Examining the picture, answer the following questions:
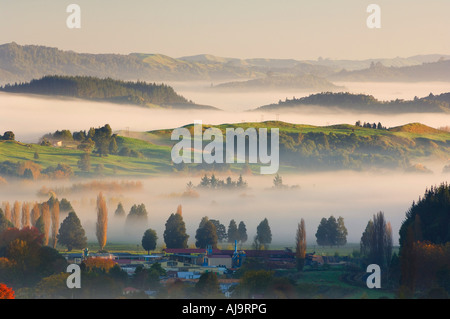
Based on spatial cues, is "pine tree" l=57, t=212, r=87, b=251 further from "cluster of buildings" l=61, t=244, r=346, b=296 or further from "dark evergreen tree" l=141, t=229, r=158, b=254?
"cluster of buildings" l=61, t=244, r=346, b=296

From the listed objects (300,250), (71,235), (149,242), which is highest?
(71,235)

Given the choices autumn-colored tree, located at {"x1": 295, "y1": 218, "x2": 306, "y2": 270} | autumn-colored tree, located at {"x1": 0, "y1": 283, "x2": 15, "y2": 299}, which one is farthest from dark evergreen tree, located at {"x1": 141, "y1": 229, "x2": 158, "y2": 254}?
autumn-colored tree, located at {"x1": 0, "y1": 283, "x2": 15, "y2": 299}

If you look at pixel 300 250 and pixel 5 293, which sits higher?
pixel 300 250

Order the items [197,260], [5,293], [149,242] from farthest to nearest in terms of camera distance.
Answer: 1. [149,242]
2. [197,260]
3. [5,293]

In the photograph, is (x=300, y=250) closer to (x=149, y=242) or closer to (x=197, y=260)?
(x=197, y=260)

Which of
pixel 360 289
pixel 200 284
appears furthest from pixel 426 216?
pixel 200 284

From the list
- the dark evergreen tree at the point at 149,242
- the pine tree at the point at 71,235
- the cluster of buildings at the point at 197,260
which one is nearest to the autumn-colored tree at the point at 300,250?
the cluster of buildings at the point at 197,260

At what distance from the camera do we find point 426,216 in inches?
6412

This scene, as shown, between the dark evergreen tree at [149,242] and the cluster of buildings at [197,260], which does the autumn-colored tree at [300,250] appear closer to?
the cluster of buildings at [197,260]

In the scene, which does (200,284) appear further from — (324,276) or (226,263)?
(226,263)

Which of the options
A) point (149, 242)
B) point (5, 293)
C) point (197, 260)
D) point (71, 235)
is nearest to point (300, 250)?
point (197, 260)

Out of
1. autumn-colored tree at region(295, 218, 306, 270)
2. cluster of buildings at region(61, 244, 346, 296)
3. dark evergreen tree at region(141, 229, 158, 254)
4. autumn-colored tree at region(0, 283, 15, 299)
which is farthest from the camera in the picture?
dark evergreen tree at region(141, 229, 158, 254)

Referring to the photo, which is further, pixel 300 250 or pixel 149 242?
pixel 149 242
